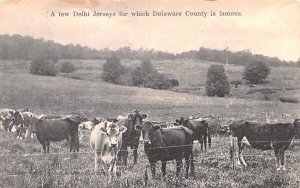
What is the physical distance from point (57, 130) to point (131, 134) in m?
1.16

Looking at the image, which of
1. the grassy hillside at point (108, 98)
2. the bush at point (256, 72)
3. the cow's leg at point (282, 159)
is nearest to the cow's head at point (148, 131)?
the grassy hillside at point (108, 98)

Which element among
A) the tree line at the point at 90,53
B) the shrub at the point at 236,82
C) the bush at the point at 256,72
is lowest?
the shrub at the point at 236,82

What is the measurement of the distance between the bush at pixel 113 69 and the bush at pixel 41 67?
2.54ft

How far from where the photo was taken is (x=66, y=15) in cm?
750

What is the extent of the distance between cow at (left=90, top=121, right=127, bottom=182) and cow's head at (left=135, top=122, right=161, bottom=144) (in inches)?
14.3

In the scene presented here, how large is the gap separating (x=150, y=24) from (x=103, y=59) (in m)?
0.87

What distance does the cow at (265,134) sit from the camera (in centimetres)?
824

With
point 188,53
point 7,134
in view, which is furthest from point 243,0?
point 7,134

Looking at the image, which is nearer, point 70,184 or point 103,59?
point 70,184

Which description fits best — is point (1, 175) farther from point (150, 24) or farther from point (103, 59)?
point (150, 24)

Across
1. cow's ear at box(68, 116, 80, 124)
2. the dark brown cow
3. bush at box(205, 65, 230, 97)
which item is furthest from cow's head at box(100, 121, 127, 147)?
bush at box(205, 65, 230, 97)

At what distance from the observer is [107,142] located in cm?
761

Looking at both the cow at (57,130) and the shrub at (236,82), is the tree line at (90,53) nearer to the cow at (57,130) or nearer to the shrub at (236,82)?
the shrub at (236,82)

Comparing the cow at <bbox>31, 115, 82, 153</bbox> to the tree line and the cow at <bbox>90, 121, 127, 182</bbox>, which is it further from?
the tree line
